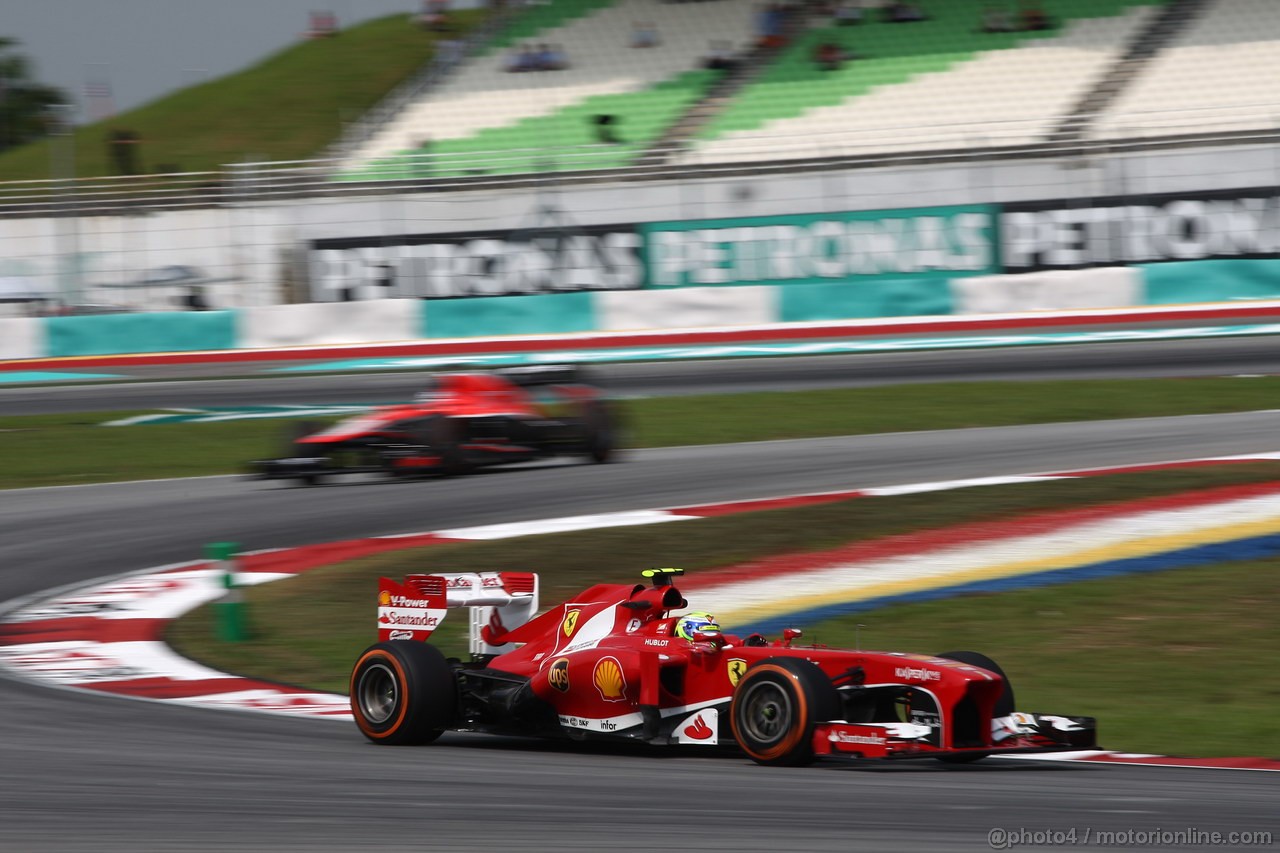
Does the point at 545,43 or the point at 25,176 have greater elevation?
the point at 545,43

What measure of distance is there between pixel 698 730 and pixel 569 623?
84cm

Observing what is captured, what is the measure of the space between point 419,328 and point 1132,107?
12567 millimetres

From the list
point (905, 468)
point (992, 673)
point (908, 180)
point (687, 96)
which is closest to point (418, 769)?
A: point (992, 673)

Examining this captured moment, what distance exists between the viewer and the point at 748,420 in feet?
60.1

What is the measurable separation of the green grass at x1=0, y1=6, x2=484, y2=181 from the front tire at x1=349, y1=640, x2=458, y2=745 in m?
30.7

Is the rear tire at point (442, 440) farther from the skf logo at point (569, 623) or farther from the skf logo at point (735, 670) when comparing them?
the skf logo at point (735, 670)

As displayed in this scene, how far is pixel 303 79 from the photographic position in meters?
40.4

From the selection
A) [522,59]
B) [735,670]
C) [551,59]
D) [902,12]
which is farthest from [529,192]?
[735,670]

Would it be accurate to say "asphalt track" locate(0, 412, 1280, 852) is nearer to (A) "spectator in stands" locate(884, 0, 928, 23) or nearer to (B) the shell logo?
(B) the shell logo

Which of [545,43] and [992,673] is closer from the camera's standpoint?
[992,673]

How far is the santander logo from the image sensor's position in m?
5.75

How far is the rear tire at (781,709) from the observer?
5.34 metres

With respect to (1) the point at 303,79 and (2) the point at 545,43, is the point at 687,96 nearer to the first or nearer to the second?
(2) the point at 545,43

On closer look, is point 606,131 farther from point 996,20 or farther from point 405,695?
point 405,695
